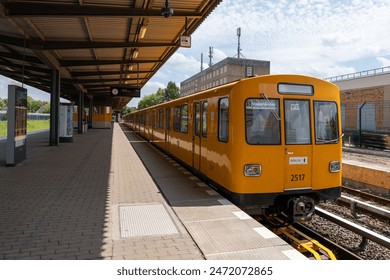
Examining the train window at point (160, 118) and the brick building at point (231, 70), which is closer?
the train window at point (160, 118)

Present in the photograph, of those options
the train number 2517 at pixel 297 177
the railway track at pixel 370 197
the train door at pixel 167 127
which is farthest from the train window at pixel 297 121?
the train door at pixel 167 127

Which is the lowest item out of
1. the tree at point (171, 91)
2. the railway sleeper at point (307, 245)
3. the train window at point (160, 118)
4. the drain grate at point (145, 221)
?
the railway sleeper at point (307, 245)

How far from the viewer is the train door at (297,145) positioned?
6121 mm

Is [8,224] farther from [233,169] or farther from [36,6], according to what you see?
[36,6]

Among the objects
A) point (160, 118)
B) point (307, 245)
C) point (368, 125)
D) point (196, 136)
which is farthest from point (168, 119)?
point (368, 125)

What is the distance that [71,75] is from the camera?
21891 millimetres

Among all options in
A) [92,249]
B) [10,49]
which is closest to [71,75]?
[10,49]

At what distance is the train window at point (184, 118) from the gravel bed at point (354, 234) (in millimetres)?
4392

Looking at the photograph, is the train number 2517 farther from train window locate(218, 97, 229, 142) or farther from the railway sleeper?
train window locate(218, 97, 229, 142)

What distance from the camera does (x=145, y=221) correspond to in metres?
5.40

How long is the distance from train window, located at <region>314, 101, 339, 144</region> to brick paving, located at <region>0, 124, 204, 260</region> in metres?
3.14

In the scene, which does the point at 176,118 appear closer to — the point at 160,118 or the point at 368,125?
the point at 160,118

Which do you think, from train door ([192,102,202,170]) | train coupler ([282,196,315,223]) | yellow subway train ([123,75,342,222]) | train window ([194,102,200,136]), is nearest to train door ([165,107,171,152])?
train door ([192,102,202,170])

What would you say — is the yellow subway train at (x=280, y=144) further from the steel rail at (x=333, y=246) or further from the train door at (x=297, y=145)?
the steel rail at (x=333, y=246)
